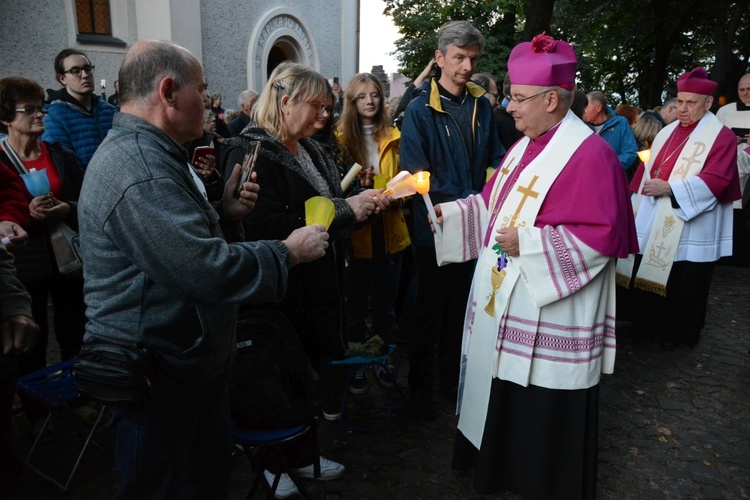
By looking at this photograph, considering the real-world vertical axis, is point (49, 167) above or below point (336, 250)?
above

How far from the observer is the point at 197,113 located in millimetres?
1809

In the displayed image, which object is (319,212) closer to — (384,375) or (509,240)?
(509,240)

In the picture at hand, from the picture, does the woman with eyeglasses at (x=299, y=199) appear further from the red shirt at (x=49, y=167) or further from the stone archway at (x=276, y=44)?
the stone archway at (x=276, y=44)

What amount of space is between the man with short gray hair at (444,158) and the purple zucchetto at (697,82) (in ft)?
6.72

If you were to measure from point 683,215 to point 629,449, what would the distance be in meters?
2.23

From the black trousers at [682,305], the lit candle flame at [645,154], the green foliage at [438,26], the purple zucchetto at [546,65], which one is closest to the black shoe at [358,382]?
the purple zucchetto at [546,65]

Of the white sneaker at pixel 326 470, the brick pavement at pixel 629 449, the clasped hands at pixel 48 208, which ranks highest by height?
the clasped hands at pixel 48 208

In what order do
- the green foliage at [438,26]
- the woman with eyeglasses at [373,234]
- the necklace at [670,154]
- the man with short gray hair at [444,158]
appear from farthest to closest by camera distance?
the green foliage at [438,26] → the necklace at [670,154] → the woman with eyeglasses at [373,234] → the man with short gray hair at [444,158]

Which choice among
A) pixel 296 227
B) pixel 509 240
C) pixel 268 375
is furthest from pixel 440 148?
pixel 268 375

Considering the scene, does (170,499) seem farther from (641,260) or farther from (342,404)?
(641,260)

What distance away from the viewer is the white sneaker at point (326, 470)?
3.10 metres

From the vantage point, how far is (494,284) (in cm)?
281

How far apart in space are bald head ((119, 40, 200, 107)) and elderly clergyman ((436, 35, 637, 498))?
5.08 ft

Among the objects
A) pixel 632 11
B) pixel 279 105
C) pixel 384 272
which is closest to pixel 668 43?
pixel 632 11
